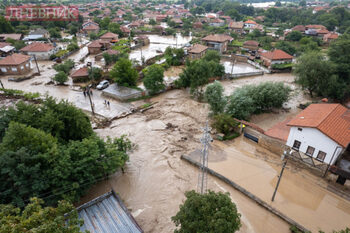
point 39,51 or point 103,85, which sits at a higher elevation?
point 39,51

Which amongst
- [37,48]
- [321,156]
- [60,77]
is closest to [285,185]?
[321,156]

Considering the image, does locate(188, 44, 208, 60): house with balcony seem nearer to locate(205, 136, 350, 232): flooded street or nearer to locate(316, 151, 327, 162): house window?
locate(205, 136, 350, 232): flooded street

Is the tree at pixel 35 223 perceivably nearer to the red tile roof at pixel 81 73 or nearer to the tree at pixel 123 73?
the tree at pixel 123 73

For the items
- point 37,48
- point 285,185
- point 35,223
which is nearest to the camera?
point 35,223

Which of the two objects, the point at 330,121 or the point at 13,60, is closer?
the point at 330,121

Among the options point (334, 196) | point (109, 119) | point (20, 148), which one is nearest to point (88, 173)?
point (20, 148)

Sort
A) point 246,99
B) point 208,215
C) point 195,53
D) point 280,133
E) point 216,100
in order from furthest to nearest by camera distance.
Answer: point 195,53 < point 216,100 < point 246,99 < point 280,133 < point 208,215

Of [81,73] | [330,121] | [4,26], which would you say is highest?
[4,26]

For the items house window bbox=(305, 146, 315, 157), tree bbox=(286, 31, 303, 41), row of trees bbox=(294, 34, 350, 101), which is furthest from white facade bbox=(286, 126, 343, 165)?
tree bbox=(286, 31, 303, 41)

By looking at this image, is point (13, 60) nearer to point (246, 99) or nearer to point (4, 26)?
point (4, 26)
